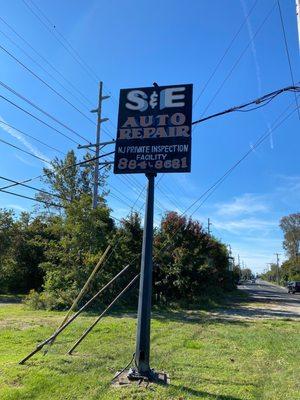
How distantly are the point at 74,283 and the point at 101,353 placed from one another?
37.7 ft

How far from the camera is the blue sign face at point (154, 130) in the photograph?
26.3 feet

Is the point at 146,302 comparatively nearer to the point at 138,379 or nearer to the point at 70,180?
the point at 138,379

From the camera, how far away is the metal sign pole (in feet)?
23.5

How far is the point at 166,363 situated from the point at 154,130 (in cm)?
434

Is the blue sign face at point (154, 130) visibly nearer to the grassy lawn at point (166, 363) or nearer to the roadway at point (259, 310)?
the grassy lawn at point (166, 363)

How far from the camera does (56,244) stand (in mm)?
22188

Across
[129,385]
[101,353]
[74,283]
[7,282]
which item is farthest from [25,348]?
[7,282]

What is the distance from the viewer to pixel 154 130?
8203 millimetres

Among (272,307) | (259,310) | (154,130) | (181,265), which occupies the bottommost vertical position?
(259,310)

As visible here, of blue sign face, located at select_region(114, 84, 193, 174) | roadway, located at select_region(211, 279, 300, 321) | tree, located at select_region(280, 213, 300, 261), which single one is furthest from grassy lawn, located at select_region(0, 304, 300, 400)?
tree, located at select_region(280, 213, 300, 261)

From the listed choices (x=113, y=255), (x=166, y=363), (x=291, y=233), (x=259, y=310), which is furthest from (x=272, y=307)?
(x=291, y=233)

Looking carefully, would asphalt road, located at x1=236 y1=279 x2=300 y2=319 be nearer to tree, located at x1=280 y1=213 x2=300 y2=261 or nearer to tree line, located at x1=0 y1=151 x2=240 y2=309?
tree line, located at x1=0 y1=151 x2=240 y2=309

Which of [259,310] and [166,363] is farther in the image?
[259,310]

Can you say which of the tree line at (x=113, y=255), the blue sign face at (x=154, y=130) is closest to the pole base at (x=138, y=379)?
the blue sign face at (x=154, y=130)
